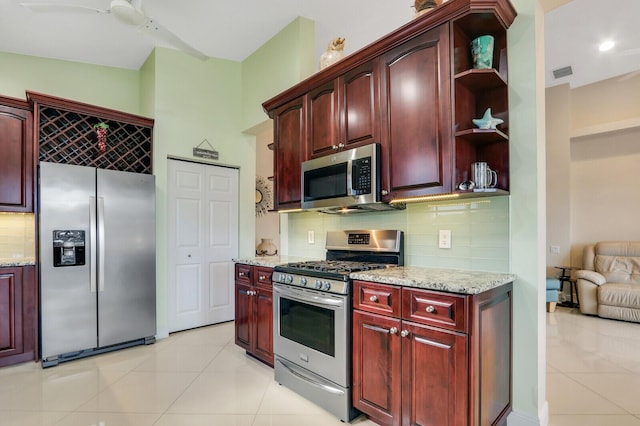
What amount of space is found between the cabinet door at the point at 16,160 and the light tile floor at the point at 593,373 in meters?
4.68

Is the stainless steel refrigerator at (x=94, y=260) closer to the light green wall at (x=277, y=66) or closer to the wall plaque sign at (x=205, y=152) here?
the wall plaque sign at (x=205, y=152)

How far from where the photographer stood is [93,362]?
3061 mm

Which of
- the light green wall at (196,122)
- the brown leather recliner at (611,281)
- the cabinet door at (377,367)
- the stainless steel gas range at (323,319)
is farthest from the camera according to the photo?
the brown leather recliner at (611,281)

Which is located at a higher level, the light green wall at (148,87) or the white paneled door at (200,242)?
the light green wall at (148,87)

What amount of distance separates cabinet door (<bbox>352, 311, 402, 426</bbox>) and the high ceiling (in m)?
2.89

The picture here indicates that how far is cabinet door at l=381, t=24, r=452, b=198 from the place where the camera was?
1.94 m

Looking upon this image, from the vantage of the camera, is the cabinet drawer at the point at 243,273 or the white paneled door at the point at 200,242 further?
the white paneled door at the point at 200,242

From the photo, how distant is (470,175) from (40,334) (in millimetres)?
3820

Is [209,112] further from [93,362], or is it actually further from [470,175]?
[470,175]

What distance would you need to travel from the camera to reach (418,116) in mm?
2068

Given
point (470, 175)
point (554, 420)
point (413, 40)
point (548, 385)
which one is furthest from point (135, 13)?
point (548, 385)

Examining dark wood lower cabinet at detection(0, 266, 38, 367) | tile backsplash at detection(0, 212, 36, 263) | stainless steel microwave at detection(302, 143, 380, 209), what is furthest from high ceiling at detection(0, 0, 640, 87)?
dark wood lower cabinet at detection(0, 266, 38, 367)

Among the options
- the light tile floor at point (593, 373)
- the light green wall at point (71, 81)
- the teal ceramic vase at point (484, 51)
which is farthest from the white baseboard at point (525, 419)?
the light green wall at point (71, 81)

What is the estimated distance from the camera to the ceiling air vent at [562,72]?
191 inches
